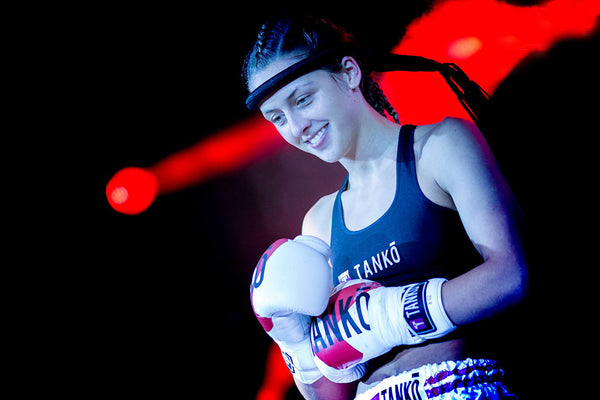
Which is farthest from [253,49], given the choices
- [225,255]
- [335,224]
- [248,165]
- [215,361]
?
[215,361]

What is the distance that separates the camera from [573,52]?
153cm

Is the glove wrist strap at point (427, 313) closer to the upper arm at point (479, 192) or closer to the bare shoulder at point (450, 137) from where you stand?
the upper arm at point (479, 192)

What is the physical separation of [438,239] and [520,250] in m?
0.26

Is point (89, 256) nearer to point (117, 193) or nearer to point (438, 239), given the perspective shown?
point (117, 193)

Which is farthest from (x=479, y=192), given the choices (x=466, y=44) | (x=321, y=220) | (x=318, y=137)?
(x=466, y=44)

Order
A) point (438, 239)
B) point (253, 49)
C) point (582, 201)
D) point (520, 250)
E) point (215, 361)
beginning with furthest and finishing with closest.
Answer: point (215, 361)
point (253, 49)
point (582, 201)
point (438, 239)
point (520, 250)

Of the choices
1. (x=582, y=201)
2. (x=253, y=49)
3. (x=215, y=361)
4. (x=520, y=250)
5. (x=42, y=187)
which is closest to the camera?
(x=520, y=250)

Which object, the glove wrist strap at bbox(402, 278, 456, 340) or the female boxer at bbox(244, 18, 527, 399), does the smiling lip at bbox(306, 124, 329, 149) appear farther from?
the glove wrist strap at bbox(402, 278, 456, 340)

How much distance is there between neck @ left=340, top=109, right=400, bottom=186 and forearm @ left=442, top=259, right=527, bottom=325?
0.57 m

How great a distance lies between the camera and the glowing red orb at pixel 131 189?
9.53ft

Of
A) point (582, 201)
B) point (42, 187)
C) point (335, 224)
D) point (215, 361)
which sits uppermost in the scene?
point (42, 187)

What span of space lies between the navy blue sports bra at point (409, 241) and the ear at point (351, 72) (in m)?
0.28

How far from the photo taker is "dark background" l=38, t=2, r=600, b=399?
97.0 inches

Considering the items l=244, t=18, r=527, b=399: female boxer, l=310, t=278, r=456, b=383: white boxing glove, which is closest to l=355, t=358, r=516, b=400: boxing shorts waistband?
l=244, t=18, r=527, b=399: female boxer
